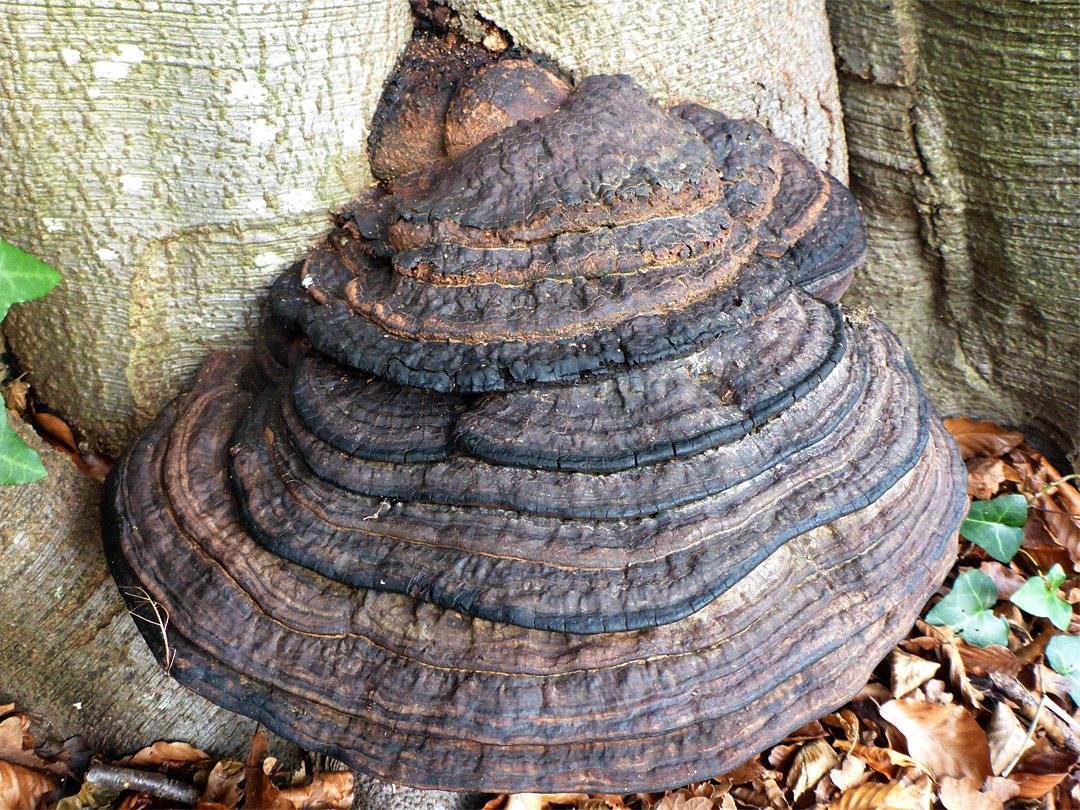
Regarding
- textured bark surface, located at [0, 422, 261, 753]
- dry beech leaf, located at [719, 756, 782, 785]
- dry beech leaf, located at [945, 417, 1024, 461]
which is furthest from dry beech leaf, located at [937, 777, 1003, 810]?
textured bark surface, located at [0, 422, 261, 753]

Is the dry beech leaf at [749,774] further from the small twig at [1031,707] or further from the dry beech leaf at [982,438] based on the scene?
the dry beech leaf at [982,438]

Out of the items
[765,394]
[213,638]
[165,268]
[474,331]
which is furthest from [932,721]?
[165,268]

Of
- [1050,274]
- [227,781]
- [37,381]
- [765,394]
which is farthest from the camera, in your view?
[1050,274]

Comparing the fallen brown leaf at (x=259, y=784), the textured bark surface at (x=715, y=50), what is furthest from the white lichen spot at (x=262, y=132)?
the fallen brown leaf at (x=259, y=784)

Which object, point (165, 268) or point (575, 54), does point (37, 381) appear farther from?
point (575, 54)

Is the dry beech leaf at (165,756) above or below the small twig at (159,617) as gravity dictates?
below

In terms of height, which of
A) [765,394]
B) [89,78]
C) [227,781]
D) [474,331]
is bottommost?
[227,781]

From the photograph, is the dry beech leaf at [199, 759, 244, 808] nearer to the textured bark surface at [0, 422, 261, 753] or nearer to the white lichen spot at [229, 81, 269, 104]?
the textured bark surface at [0, 422, 261, 753]
